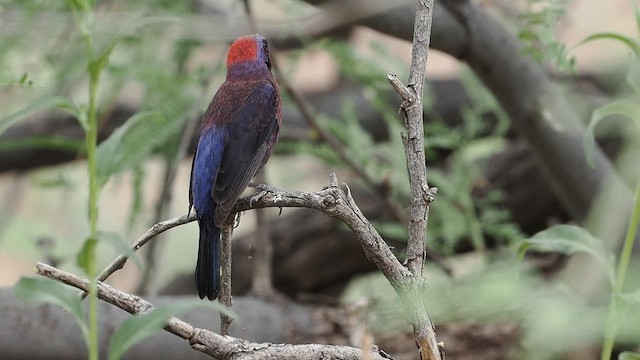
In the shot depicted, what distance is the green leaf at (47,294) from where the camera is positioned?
4.05ft

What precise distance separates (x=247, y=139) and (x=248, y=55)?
246 mm

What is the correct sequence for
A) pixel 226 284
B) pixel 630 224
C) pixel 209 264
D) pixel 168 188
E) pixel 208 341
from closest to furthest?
1. pixel 208 341
2. pixel 630 224
3. pixel 226 284
4. pixel 209 264
5. pixel 168 188

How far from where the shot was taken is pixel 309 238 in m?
4.72

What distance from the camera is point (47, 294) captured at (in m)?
1.27

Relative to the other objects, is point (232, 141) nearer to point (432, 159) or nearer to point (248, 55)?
point (248, 55)

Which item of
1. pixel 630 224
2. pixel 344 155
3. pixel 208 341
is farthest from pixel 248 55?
pixel 344 155

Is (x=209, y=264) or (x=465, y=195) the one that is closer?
(x=209, y=264)

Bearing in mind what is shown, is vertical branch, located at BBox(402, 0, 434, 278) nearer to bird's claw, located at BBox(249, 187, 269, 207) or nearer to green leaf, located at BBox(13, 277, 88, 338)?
bird's claw, located at BBox(249, 187, 269, 207)

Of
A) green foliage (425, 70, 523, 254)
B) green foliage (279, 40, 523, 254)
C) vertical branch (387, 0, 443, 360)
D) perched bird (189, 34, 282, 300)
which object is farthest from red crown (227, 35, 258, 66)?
green foliage (425, 70, 523, 254)

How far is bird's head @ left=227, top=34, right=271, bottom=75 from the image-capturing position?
252cm

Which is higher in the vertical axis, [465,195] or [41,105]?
[465,195]

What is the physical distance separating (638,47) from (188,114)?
246 cm

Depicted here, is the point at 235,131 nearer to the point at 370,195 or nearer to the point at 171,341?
the point at 171,341

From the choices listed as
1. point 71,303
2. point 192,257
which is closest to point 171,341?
point 71,303
